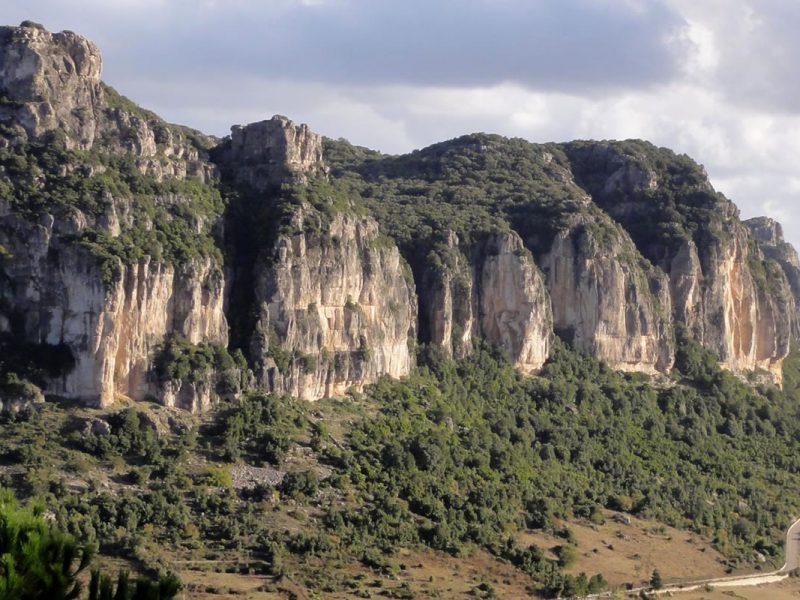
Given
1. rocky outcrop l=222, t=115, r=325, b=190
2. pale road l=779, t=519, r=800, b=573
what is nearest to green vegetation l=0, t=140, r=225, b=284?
rocky outcrop l=222, t=115, r=325, b=190

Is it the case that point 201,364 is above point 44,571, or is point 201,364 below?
above

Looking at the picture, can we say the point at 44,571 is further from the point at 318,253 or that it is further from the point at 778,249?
the point at 778,249

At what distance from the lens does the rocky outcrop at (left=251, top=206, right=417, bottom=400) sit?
78062 mm

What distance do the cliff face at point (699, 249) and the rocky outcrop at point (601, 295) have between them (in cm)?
557

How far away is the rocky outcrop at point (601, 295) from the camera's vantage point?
99812 millimetres

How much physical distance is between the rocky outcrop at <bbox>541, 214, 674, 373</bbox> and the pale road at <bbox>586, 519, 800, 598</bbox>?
18.0 m

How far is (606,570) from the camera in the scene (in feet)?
249

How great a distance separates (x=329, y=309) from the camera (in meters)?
81.6

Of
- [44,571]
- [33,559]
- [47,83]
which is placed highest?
[47,83]

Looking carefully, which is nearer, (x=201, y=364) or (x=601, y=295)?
(x=201, y=364)

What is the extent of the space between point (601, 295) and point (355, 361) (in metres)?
24.4

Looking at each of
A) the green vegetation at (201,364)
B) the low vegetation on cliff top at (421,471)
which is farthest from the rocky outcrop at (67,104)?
the low vegetation on cliff top at (421,471)

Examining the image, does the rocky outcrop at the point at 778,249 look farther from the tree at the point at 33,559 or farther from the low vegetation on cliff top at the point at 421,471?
the tree at the point at 33,559

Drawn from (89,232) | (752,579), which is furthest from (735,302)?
(89,232)
